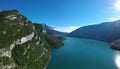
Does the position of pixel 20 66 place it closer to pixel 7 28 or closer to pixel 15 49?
pixel 15 49

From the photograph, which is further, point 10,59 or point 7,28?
point 7,28

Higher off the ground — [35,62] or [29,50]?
[29,50]

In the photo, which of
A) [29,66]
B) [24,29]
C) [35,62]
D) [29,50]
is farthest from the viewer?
[24,29]

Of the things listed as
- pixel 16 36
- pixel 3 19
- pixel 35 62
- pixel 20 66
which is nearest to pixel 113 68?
pixel 35 62

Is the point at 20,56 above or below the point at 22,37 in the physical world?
below

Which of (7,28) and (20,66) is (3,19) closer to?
(7,28)

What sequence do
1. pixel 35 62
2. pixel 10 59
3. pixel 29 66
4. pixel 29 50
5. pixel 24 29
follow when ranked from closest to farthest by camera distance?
pixel 10 59, pixel 29 66, pixel 35 62, pixel 29 50, pixel 24 29

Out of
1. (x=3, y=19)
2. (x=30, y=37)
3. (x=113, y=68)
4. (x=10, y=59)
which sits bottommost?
(x=113, y=68)

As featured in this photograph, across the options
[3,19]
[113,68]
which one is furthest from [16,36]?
[113,68]

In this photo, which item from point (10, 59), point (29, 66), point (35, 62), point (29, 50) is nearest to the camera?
point (10, 59)
